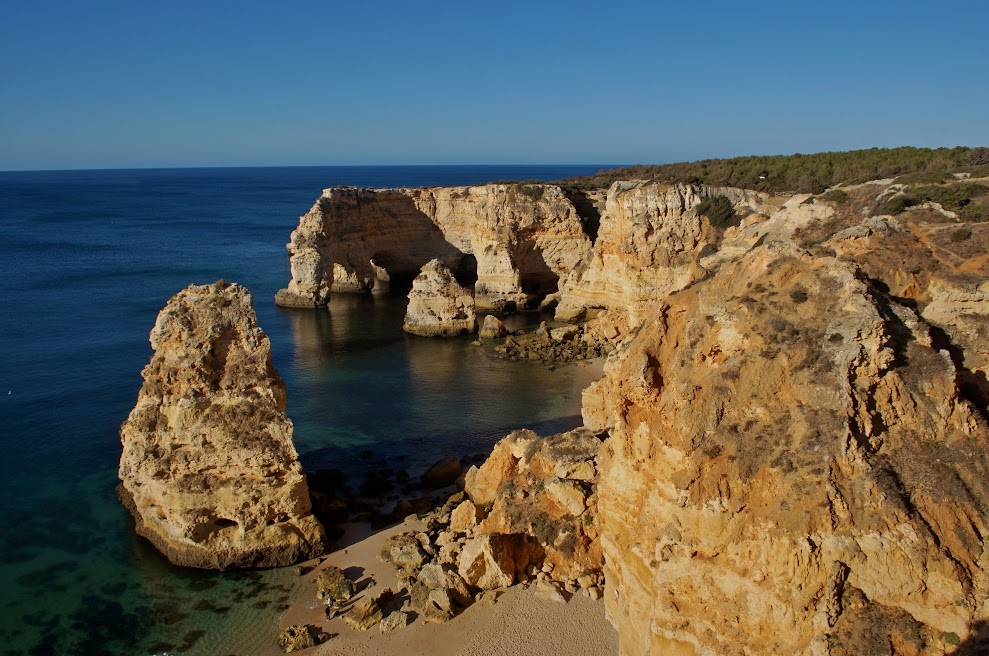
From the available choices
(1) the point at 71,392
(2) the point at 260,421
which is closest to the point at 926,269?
(2) the point at 260,421

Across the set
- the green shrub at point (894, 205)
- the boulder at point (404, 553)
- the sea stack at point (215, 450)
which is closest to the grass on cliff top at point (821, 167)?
the green shrub at point (894, 205)

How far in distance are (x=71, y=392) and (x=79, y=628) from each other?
17842 mm

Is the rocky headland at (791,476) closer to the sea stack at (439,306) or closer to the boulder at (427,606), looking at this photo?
the boulder at (427,606)

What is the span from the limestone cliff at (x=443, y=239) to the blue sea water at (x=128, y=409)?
382cm

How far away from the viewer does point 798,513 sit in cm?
988

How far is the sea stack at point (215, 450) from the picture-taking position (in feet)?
58.2

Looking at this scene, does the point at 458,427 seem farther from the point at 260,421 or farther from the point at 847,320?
the point at 847,320

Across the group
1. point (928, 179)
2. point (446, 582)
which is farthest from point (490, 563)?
point (928, 179)

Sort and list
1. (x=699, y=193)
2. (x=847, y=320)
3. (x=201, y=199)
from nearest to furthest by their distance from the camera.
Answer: (x=847, y=320) < (x=699, y=193) < (x=201, y=199)

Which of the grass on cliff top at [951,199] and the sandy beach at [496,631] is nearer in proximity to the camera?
the sandy beach at [496,631]

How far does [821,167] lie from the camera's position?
153ft

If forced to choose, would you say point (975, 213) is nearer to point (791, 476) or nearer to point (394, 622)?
point (791, 476)

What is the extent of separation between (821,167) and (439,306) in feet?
89.8

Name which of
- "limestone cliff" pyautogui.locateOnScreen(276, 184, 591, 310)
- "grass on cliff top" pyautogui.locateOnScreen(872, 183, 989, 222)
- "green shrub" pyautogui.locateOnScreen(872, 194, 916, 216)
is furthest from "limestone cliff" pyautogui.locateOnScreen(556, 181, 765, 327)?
"green shrub" pyautogui.locateOnScreen(872, 194, 916, 216)
